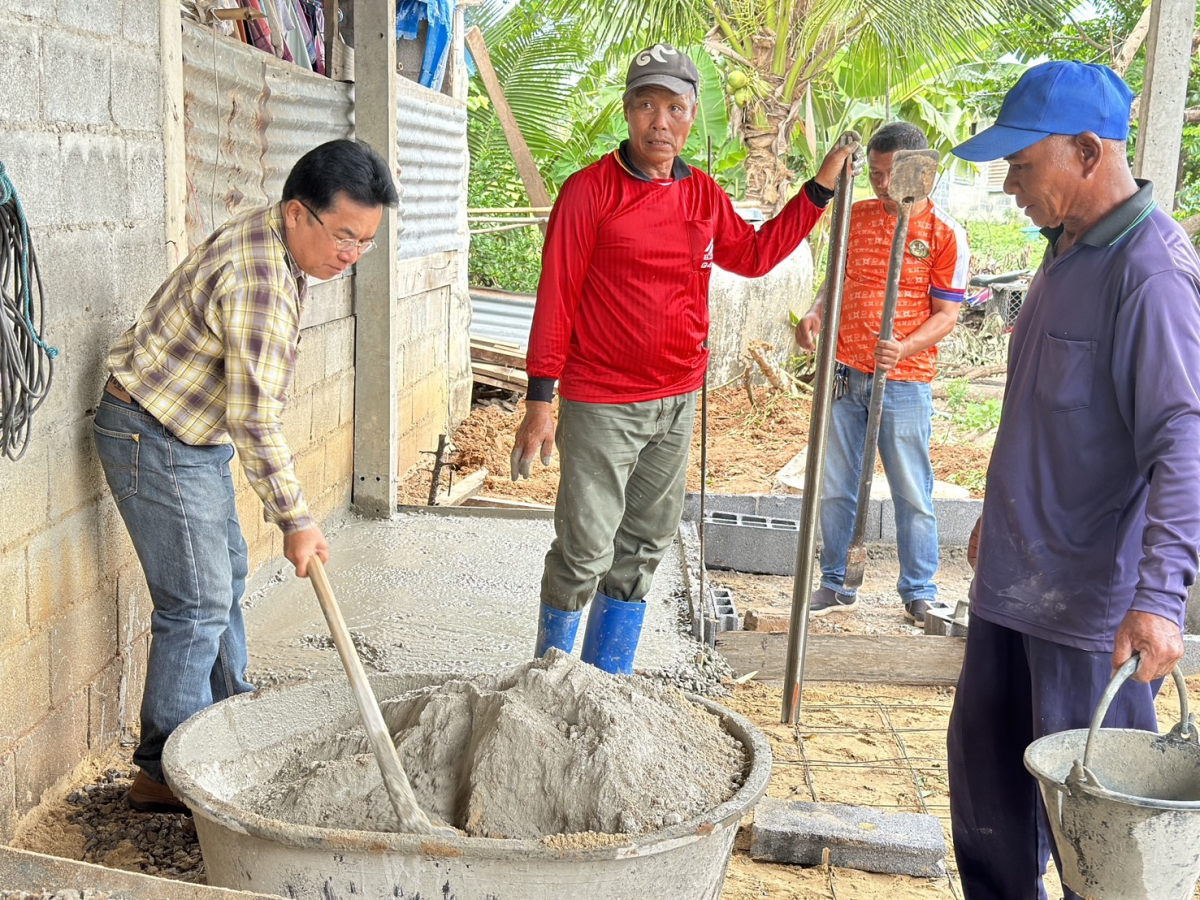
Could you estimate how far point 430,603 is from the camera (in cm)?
481

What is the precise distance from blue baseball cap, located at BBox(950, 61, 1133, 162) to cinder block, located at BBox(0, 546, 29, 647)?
7.48ft

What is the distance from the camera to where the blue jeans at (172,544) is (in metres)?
2.91

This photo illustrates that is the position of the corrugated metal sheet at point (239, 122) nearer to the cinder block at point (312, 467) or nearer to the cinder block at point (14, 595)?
the cinder block at point (312, 467)

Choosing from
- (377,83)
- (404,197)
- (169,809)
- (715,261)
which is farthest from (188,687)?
(404,197)

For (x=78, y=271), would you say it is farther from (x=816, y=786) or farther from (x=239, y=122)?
(x=816, y=786)

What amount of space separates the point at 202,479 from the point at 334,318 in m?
2.67

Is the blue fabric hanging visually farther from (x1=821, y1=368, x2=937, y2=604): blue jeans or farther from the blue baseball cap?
the blue baseball cap

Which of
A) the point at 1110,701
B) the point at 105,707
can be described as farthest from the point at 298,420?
the point at 1110,701

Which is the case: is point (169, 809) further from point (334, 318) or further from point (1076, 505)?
point (334, 318)

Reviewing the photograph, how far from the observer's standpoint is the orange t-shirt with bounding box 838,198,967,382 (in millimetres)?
4914

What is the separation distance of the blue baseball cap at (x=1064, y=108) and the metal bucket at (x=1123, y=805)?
1.00 metres

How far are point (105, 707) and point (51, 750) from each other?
0.31 meters

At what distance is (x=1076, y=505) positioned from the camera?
2373mm

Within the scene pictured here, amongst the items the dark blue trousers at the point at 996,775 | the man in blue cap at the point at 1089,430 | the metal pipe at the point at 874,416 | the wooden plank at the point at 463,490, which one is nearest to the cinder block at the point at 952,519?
the metal pipe at the point at 874,416
